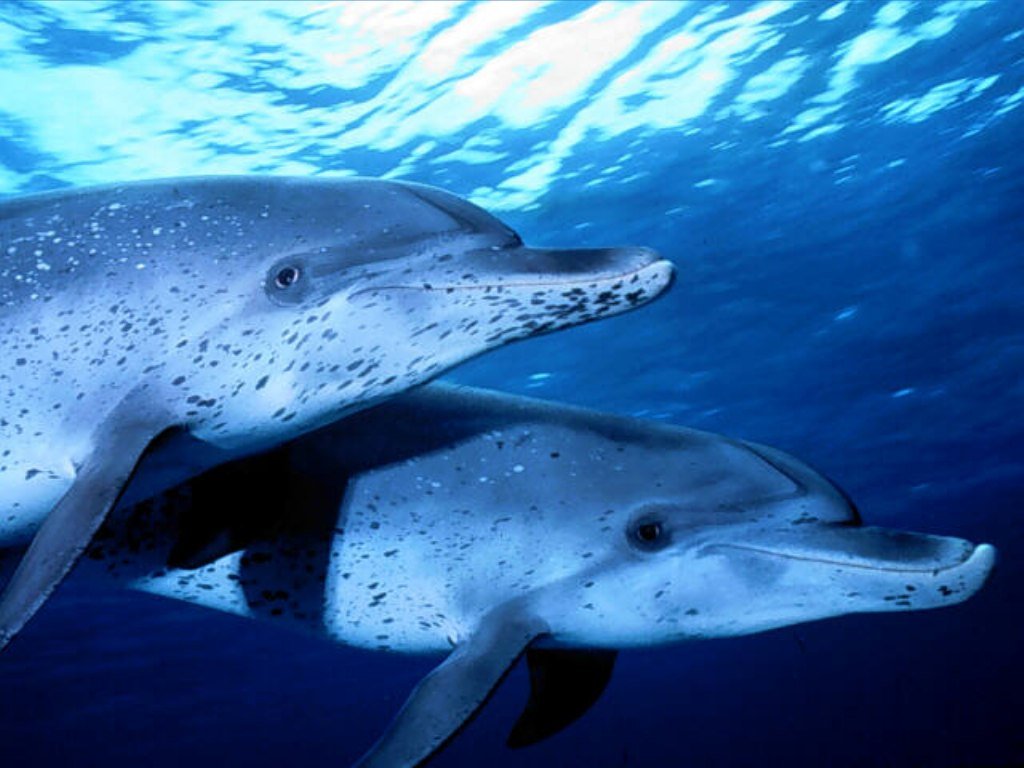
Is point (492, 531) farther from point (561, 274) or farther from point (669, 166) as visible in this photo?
point (669, 166)

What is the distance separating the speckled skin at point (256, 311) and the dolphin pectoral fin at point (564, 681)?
2464 millimetres

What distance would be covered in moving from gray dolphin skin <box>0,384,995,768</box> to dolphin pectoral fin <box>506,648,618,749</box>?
0.68m

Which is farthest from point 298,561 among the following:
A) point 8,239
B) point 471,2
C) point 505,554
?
point 471,2

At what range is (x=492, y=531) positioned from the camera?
414 centimetres

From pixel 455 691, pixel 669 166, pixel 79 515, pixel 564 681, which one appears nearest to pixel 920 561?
pixel 455 691

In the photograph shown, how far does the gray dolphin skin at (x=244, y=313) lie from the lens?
3000mm

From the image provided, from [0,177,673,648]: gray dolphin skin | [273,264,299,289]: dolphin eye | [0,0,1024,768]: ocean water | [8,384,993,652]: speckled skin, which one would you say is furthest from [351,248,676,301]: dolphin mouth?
[0,0,1024,768]: ocean water

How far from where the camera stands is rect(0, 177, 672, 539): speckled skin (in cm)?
301

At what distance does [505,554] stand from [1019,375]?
2796cm

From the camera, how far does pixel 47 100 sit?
1067cm

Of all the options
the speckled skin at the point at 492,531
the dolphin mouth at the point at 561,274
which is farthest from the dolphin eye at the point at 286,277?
the speckled skin at the point at 492,531

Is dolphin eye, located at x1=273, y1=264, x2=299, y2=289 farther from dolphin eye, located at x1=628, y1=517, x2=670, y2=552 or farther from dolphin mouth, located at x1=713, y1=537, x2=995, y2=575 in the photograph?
dolphin mouth, located at x1=713, y1=537, x2=995, y2=575

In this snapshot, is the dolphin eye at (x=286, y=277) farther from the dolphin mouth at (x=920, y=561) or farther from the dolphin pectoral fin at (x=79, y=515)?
the dolphin mouth at (x=920, y=561)

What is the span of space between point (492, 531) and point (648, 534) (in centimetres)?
78
